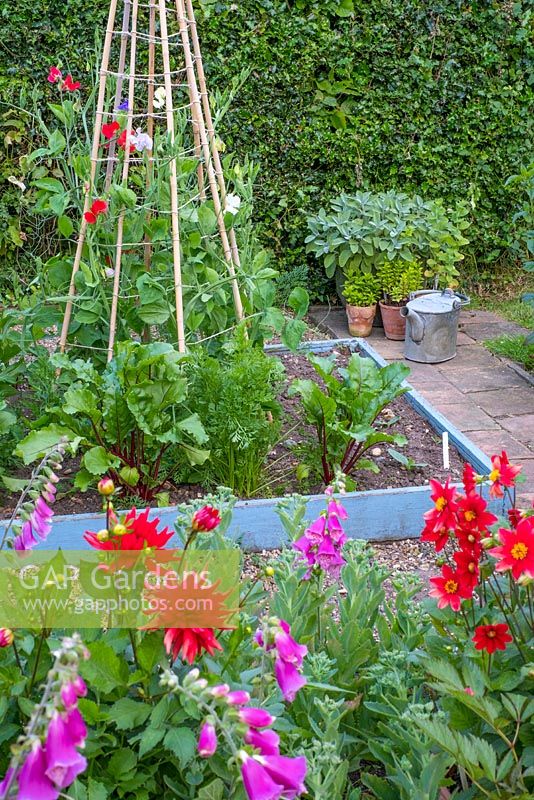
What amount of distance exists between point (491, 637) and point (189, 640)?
51cm

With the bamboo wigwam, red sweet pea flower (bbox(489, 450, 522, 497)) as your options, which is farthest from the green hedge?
red sweet pea flower (bbox(489, 450, 522, 497))

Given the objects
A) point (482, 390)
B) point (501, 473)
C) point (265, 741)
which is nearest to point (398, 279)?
point (482, 390)

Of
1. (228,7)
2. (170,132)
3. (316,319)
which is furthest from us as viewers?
(316,319)

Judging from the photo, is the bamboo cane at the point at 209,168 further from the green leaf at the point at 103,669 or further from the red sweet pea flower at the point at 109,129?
the green leaf at the point at 103,669

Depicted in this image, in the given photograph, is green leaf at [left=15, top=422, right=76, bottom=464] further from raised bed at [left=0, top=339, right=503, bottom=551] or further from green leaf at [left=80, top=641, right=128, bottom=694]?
green leaf at [left=80, top=641, right=128, bottom=694]

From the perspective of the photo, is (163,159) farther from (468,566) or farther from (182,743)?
(182,743)

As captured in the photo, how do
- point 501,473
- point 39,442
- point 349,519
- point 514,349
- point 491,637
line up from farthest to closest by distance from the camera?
point 514,349
point 349,519
point 39,442
point 501,473
point 491,637

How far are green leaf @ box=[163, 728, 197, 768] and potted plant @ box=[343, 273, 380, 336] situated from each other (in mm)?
4351

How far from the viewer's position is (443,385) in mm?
4578

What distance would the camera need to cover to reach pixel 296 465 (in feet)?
10.7

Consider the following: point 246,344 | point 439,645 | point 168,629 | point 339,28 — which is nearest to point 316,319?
point 339,28

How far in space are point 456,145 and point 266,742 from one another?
565cm

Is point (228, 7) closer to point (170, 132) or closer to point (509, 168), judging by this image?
point (509, 168)

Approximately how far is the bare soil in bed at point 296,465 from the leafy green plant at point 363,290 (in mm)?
1763
